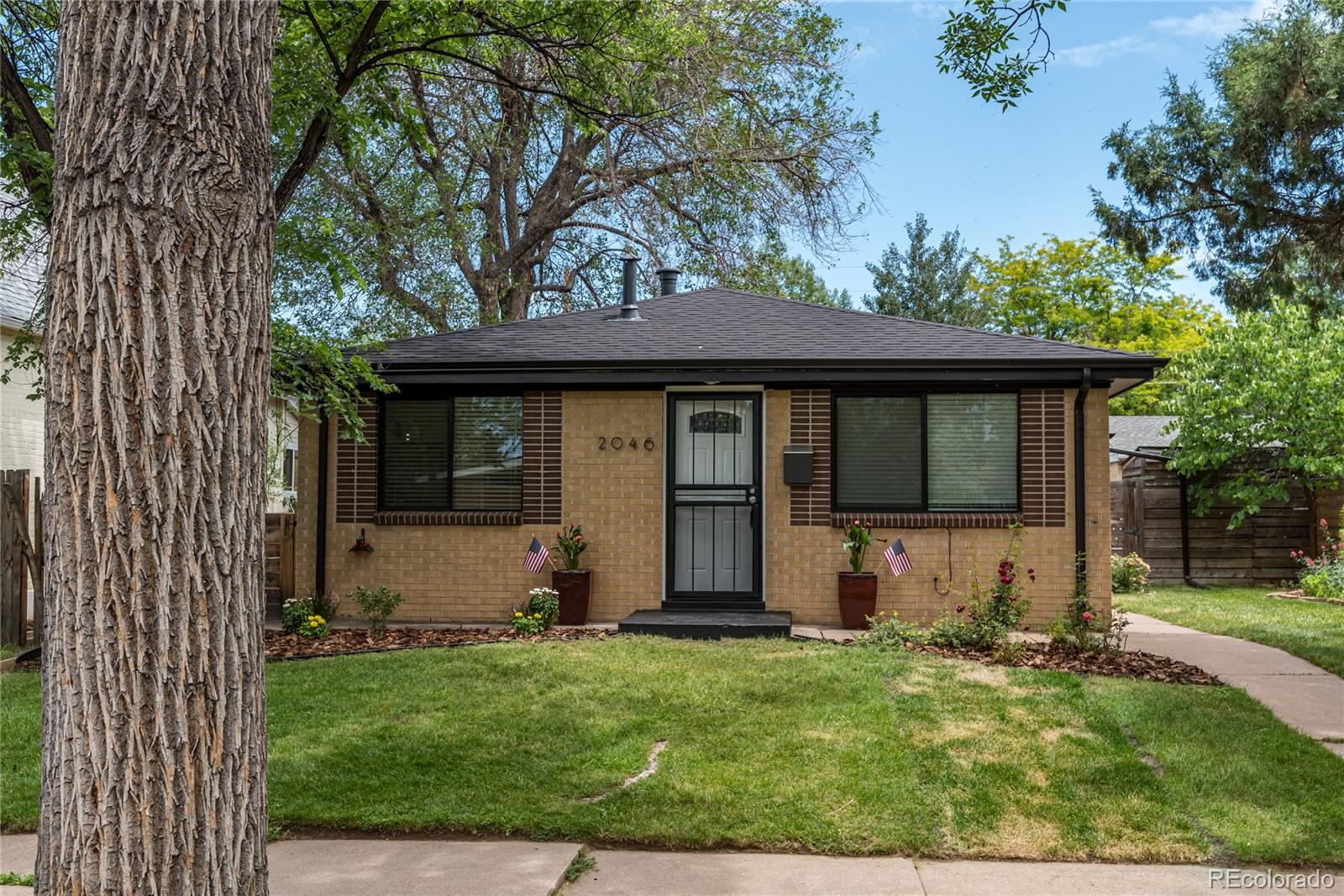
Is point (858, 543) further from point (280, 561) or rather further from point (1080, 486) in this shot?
point (280, 561)

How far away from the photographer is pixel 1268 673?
7957 millimetres

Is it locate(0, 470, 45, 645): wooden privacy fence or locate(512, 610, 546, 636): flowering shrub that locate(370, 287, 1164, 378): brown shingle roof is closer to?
locate(512, 610, 546, 636): flowering shrub

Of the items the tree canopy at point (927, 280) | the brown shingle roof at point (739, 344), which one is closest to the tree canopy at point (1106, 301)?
the tree canopy at point (927, 280)

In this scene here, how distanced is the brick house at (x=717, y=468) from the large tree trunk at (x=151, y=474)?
24.4ft

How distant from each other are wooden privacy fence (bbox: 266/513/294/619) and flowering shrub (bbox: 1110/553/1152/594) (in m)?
11.4

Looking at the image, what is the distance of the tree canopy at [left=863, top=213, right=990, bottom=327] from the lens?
126 ft

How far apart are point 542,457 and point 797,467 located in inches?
104

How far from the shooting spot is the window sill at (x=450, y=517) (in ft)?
34.1

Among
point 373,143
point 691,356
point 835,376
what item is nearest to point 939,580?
point 835,376

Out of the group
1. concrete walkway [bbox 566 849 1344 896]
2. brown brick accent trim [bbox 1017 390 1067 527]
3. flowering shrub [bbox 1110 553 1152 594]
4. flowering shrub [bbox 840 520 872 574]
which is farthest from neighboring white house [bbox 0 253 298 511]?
flowering shrub [bbox 1110 553 1152 594]

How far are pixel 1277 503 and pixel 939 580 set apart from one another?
28.8 ft

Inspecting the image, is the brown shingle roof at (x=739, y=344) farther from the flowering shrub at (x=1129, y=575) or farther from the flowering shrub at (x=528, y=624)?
the flowering shrub at (x=1129, y=575)

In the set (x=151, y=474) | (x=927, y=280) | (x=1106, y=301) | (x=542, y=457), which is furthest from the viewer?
(x=927, y=280)

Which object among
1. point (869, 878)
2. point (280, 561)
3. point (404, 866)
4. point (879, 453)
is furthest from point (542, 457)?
point (869, 878)
